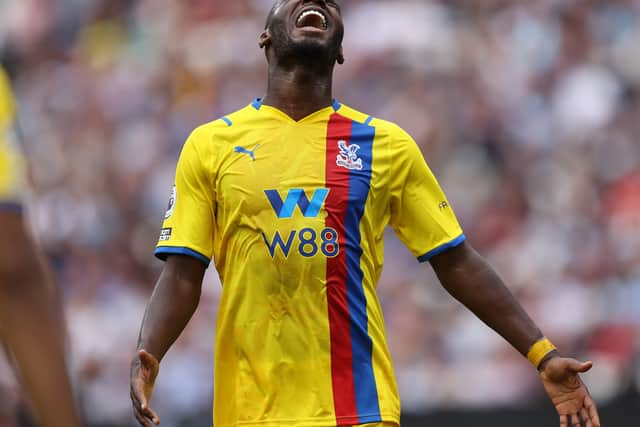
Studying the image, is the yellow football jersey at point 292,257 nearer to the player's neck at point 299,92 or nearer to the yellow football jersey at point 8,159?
the player's neck at point 299,92

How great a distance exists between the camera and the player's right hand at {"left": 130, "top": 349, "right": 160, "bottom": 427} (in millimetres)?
4426

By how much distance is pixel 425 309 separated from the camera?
9.91 metres

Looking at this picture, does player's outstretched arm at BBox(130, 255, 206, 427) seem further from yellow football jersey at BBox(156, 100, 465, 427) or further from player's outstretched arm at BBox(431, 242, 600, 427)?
player's outstretched arm at BBox(431, 242, 600, 427)

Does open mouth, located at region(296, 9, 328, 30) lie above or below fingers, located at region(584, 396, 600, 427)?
above

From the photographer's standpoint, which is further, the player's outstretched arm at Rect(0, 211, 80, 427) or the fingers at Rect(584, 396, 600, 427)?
the player's outstretched arm at Rect(0, 211, 80, 427)

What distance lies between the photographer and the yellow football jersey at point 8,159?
5.12 metres

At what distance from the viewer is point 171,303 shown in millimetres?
4828

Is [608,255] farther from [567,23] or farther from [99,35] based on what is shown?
[99,35]

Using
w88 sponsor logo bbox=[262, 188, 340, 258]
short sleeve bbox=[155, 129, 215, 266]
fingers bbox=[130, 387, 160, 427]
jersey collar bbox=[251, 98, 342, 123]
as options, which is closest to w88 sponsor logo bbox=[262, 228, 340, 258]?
w88 sponsor logo bbox=[262, 188, 340, 258]

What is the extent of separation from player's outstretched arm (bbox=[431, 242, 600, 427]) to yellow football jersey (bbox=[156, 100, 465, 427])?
0.33 meters

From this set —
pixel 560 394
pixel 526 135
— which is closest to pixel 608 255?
pixel 526 135

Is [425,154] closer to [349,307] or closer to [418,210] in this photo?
[418,210]

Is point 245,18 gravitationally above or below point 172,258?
above

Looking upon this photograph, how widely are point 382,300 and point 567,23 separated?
10.0 ft
